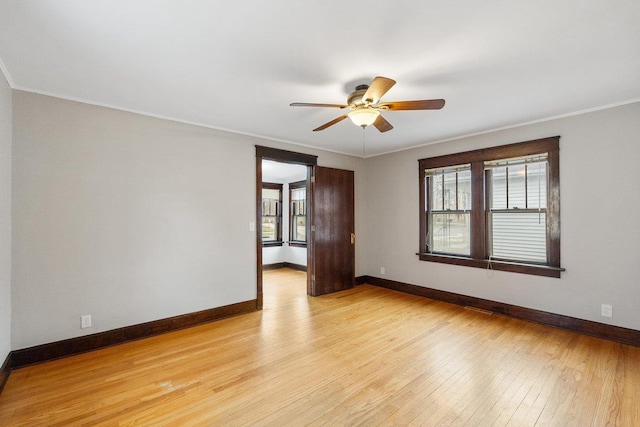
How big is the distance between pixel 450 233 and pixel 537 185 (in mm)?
1353

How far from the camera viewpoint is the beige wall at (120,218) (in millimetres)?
2711

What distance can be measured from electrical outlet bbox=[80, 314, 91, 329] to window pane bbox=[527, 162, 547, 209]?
5.36 metres

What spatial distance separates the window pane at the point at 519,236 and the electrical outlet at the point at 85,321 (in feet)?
16.6

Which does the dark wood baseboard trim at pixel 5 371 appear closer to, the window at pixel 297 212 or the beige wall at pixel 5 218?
the beige wall at pixel 5 218

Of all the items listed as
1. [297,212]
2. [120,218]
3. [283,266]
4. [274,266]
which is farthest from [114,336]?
[297,212]

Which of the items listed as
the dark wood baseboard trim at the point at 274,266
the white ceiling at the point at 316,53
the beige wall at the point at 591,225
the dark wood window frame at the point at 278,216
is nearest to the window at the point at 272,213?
the dark wood window frame at the point at 278,216

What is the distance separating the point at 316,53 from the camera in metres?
2.15

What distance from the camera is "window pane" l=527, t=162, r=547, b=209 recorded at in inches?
146

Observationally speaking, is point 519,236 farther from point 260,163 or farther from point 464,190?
point 260,163

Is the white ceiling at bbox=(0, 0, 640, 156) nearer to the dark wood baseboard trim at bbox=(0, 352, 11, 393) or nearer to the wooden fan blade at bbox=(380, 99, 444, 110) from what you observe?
the wooden fan blade at bbox=(380, 99, 444, 110)

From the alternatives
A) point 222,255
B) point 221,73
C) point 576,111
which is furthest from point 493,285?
point 221,73

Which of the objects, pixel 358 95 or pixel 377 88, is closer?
A: pixel 377 88

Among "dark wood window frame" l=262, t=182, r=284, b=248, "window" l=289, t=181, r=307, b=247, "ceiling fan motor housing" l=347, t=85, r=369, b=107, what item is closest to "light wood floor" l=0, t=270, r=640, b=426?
"ceiling fan motor housing" l=347, t=85, r=369, b=107

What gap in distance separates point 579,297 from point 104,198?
5.49m
